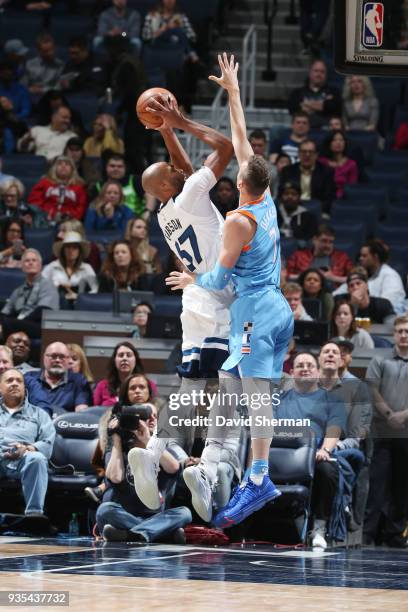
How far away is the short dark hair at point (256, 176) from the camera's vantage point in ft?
24.3

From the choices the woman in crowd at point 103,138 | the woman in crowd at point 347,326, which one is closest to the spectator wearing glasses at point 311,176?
the woman in crowd at point 103,138

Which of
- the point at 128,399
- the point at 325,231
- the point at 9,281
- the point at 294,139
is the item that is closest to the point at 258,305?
the point at 128,399

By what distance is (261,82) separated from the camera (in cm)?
1944

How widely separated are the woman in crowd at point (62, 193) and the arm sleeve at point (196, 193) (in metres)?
8.62

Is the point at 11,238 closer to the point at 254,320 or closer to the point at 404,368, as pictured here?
the point at 404,368

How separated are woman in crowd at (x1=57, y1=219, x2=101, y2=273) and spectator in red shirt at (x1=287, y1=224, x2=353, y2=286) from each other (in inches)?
87.3

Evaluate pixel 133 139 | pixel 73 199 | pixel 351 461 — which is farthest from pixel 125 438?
pixel 133 139

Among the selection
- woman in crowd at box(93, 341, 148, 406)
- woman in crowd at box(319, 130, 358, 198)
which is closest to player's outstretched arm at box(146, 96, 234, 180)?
woman in crowd at box(93, 341, 148, 406)

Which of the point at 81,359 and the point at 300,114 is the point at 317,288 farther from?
the point at 300,114

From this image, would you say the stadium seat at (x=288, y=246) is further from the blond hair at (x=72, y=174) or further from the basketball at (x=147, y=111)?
the basketball at (x=147, y=111)

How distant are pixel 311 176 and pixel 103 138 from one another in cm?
291

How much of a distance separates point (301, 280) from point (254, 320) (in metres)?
6.10

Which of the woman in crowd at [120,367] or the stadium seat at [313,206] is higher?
the stadium seat at [313,206]

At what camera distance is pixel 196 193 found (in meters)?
7.72
